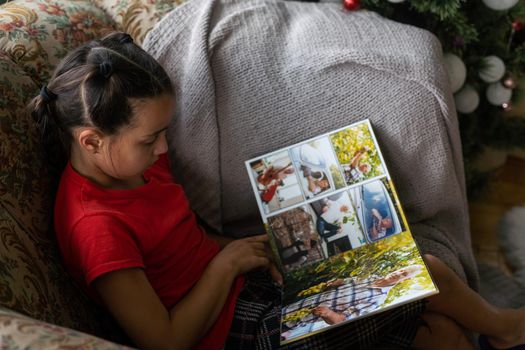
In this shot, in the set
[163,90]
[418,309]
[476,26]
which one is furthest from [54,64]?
[476,26]

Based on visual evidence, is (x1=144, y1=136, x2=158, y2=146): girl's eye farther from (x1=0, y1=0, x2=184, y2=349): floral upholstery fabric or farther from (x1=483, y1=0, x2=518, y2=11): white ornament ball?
(x1=483, y1=0, x2=518, y2=11): white ornament ball

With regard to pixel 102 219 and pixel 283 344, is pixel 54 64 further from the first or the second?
pixel 283 344

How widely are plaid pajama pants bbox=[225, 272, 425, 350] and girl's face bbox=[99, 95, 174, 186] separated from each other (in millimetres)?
344

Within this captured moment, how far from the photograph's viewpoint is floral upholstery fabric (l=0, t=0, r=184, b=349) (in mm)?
845

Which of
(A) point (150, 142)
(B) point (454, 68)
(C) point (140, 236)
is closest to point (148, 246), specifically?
(C) point (140, 236)

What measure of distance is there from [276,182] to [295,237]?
13cm

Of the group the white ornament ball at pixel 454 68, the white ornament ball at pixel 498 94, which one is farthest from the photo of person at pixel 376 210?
the white ornament ball at pixel 498 94

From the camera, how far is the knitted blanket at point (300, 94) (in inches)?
49.2

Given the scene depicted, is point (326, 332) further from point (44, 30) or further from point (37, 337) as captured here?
point (44, 30)

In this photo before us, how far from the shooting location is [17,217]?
957mm

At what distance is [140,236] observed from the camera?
102 cm

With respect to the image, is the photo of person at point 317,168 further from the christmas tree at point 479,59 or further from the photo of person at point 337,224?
the christmas tree at point 479,59

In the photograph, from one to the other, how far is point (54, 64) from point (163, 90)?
1.12 ft

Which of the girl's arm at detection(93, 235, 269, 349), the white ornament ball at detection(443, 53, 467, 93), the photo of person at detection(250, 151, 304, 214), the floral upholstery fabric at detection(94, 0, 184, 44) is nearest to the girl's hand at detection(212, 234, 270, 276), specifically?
the girl's arm at detection(93, 235, 269, 349)
